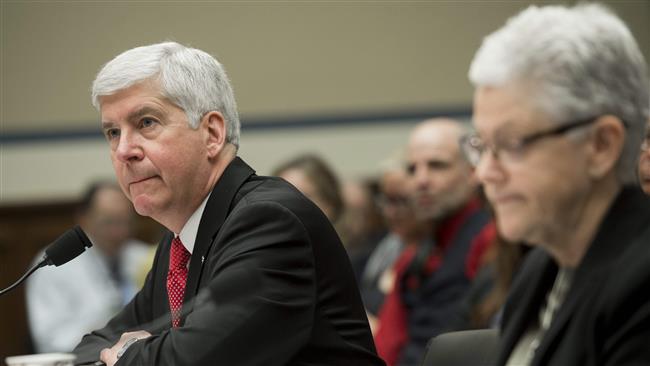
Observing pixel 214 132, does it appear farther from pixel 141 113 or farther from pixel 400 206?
pixel 400 206

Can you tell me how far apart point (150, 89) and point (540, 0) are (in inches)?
193

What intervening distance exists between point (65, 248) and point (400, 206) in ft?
8.83

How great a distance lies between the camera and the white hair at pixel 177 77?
2379mm

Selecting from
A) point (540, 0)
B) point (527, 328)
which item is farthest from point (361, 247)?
point (527, 328)

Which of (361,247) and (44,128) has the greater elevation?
(44,128)

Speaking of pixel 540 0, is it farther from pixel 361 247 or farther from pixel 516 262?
pixel 516 262

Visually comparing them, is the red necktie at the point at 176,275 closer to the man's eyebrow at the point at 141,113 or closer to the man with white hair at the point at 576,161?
the man's eyebrow at the point at 141,113

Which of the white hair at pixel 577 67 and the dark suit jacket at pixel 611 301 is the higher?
the white hair at pixel 577 67

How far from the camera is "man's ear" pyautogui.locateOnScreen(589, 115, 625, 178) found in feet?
5.17

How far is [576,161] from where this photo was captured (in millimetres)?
1585

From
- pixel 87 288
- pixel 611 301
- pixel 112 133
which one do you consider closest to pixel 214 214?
pixel 112 133

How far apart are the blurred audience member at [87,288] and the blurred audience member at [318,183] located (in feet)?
3.95

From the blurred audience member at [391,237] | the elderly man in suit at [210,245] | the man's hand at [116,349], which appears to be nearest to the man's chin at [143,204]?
the elderly man in suit at [210,245]

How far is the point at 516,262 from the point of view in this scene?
11.3 ft
